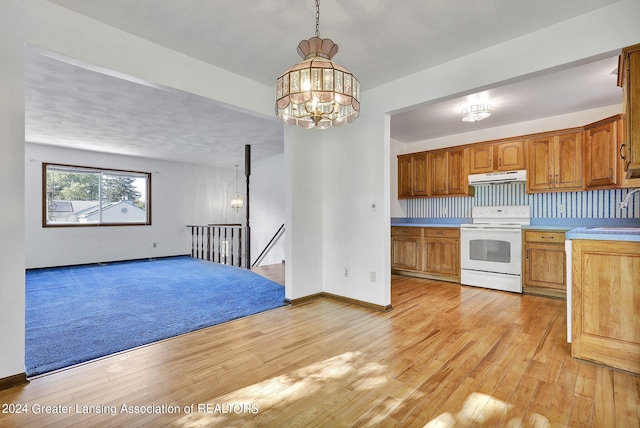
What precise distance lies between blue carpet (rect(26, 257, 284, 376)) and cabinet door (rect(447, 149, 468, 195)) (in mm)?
3425

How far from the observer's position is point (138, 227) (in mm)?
7426

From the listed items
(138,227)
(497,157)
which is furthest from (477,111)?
(138,227)

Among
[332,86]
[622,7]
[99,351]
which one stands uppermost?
[622,7]

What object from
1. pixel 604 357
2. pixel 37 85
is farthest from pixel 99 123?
pixel 604 357

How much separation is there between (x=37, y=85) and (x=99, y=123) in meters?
1.39

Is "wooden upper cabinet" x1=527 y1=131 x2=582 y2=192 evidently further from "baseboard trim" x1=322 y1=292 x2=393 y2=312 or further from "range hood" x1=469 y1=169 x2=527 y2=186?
"baseboard trim" x1=322 y1=292 x2=393 y2=312

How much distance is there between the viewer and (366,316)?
3.30 meters

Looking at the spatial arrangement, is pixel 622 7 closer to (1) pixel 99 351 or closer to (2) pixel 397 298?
(2) pixel 397 298

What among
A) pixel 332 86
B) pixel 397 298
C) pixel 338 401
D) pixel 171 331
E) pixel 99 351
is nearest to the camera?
pixel 332 86

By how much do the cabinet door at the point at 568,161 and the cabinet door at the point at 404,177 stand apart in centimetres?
224

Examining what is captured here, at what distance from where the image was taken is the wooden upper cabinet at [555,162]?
4055mm

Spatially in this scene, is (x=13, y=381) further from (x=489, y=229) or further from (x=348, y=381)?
(x=489, y=229)

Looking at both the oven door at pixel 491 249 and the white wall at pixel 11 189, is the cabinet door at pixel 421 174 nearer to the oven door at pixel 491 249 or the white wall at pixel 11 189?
the oven door at pixel 491 249

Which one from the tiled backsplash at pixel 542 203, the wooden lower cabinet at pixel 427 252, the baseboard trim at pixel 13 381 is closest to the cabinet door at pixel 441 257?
the wooden lower cabinet at pixel 427 252
